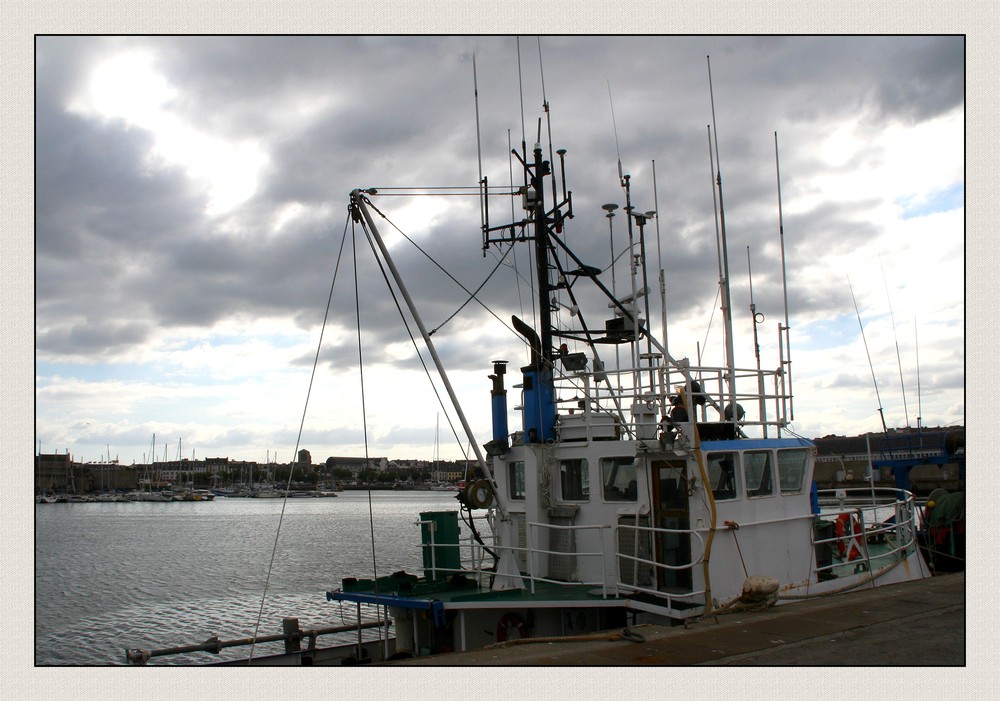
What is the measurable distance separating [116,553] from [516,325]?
153ft

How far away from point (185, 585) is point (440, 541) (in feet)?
82.9

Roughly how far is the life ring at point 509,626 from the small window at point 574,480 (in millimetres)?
2141

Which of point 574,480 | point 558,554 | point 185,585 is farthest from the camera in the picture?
point 185,585

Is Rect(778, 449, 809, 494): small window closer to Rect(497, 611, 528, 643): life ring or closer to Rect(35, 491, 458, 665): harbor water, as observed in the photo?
Rect(497, 611, 528, 643): life ring

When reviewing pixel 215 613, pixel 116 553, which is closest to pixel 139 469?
pixel 116 553

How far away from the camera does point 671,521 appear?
36.7ft

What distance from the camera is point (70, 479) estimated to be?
138m

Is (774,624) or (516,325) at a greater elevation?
(516,325)

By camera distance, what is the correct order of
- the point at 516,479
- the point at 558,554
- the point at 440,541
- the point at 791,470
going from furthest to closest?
the point at 440,541, the point at 516,479, the point at 791,470, the point at 558,554

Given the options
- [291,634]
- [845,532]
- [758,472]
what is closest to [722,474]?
[758,472]

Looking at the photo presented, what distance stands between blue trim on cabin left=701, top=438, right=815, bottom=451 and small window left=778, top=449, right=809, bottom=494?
0.12 metres

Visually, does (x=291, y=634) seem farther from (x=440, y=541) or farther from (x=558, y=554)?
(x=558, y=554)

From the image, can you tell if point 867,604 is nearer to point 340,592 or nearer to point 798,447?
point 798,447

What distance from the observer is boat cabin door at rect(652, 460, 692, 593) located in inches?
434
